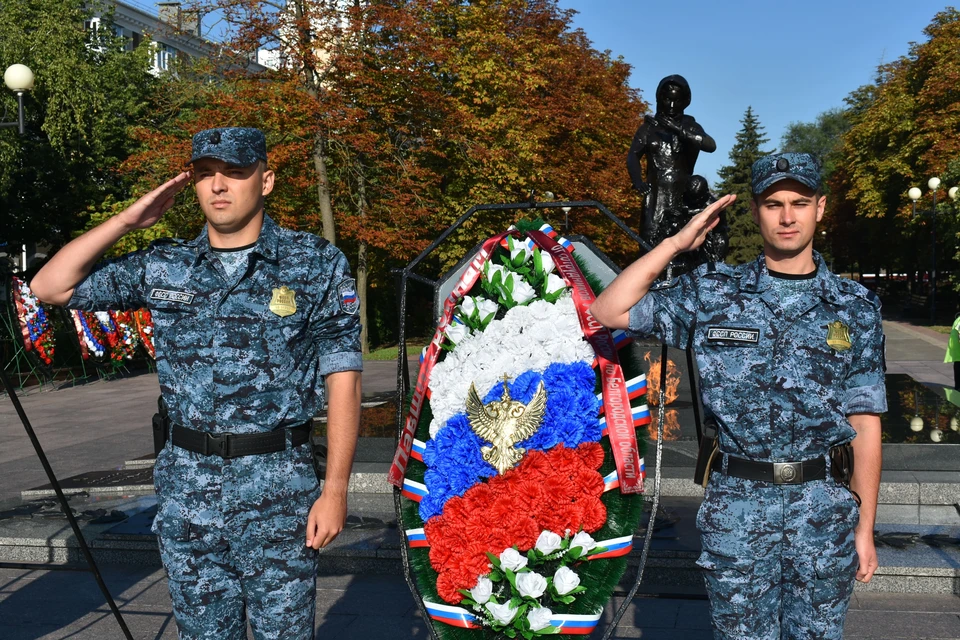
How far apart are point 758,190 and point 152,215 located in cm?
209

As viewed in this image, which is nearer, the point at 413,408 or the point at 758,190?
the point at 758,190

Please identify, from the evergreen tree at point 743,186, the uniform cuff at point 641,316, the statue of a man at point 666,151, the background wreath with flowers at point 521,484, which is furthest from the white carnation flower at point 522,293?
the evergreen tree at point 743,186

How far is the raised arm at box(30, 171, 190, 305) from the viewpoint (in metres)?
3.20

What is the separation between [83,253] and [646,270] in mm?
1875

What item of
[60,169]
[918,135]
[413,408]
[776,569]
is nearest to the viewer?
[776,569]

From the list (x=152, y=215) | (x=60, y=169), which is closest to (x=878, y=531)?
(x=152, y=215)

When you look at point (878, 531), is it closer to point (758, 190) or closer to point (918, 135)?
point (758, 190)

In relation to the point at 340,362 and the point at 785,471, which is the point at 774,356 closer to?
the point at 785,471

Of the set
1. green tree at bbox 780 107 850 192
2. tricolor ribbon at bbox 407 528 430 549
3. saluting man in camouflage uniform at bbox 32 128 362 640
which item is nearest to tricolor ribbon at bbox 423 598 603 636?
tricolor ribbon at bbox 407 528 430 549

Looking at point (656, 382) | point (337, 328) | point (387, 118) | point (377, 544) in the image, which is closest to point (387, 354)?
point (387, 118)

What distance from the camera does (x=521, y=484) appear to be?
374cm

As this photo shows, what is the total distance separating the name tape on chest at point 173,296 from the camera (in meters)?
3.28

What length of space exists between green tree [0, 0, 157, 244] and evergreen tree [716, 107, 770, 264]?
3762 cm

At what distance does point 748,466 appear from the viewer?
10.5 ft
